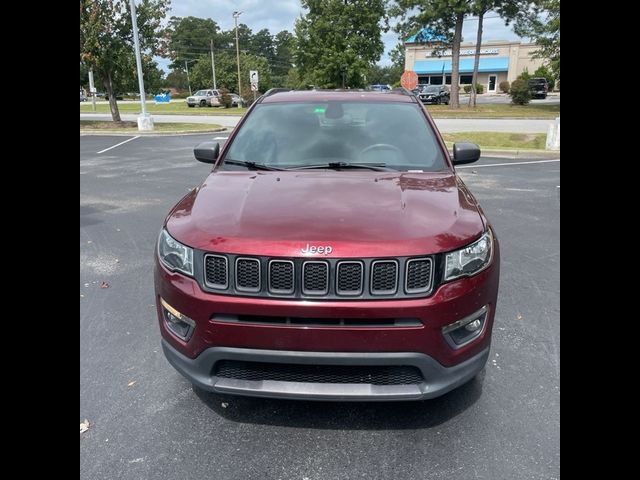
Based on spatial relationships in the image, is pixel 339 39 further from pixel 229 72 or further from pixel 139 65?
pixel 229 72

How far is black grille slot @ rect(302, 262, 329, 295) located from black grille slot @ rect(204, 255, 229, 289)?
1.26 feet

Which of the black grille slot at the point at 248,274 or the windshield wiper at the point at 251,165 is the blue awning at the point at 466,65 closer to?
the windshield wiper at the point at 251,165

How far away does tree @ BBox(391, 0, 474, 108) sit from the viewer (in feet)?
100

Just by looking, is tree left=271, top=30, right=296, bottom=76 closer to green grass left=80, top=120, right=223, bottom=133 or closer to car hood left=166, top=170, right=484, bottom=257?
green grass left=80, top=120, right=223, bottom=133

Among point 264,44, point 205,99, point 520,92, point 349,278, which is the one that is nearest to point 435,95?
point 520,92

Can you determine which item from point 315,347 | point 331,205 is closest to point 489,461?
point 315,347

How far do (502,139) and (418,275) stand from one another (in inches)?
615

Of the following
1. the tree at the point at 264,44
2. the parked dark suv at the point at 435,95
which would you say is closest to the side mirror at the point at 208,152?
the parked dark suv at the point at 435,95

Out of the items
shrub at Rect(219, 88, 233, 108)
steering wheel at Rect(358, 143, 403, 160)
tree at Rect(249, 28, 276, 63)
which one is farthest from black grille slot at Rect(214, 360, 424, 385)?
tree at Rect(249, 28, 276, 63)

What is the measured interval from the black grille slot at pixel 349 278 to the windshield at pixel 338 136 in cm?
137

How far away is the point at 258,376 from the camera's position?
2.47 meters

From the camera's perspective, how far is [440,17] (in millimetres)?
31922

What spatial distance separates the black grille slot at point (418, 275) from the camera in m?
2.33
